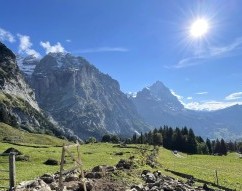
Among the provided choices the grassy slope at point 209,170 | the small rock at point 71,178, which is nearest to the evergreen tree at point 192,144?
the grassy slope at point 209,170

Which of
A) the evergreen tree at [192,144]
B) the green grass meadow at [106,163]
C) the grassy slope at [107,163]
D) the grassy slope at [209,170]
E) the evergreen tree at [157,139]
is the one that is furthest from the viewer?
the evergreen tree at [157,139]

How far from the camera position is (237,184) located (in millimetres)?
51500

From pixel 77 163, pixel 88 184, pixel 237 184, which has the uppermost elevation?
pixel 77 163

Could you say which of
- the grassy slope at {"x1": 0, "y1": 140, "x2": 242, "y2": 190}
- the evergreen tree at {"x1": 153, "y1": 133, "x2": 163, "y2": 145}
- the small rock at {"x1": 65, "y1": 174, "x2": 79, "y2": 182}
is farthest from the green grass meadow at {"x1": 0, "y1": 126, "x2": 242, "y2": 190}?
the evergreen tree at {"x1": 153, "y1": 133, "x2": 163, "y2": 145}

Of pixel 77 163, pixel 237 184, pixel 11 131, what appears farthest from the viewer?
pixel 11 131

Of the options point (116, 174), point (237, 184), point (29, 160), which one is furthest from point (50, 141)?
point (116, 174)

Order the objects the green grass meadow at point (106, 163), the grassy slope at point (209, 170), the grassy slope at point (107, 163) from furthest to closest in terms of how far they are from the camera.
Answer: the grassy slope at point (209, 170)
the grassy slope at point (107, 163)
the green grass meadow at point (106, 163)

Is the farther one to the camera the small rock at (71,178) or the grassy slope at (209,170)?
the grassy slope at (209,170)

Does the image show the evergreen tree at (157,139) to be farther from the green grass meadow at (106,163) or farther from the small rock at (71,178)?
the small rock at (71,178)

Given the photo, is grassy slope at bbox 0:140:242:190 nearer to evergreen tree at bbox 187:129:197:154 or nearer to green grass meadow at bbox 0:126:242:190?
green grass meadow at bbox 0:126:242:190

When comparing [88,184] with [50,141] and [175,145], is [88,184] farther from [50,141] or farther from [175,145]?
[175,145]

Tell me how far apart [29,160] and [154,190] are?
32.2 metres

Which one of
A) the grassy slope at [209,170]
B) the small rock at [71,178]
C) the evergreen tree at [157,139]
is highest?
the evergreen tree at [157,139]

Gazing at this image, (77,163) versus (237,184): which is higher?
(77,163)
